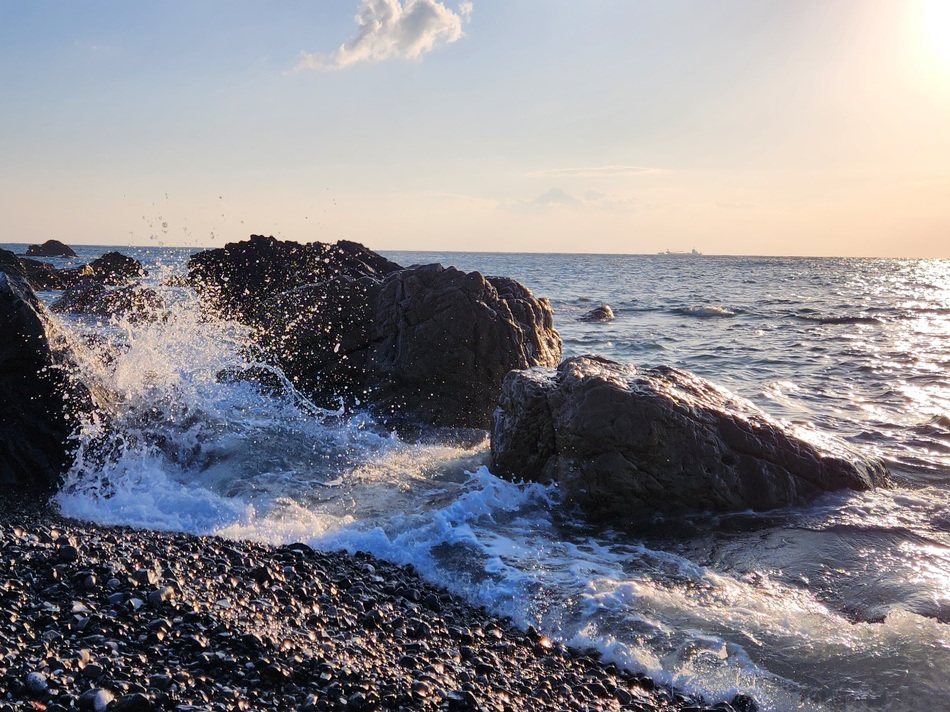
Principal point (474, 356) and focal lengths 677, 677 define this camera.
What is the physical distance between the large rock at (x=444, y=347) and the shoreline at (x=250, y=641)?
205 inches

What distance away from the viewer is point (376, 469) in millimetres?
8578

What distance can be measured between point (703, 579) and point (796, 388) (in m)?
9.88

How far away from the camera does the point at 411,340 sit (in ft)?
36.4

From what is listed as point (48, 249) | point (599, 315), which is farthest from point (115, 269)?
point (48, 249)

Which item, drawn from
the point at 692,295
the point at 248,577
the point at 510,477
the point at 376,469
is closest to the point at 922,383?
the point at 510,477

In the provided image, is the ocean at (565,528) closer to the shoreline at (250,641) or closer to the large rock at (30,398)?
the large rock at (30,398)

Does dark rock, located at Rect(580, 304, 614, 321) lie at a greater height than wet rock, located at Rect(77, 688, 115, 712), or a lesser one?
greater

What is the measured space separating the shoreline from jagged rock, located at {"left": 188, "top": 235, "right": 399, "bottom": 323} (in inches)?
567

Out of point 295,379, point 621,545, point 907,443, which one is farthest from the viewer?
point 295,379

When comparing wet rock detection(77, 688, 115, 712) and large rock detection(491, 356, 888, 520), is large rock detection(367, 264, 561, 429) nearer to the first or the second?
large rock detection(491, 356, 888, 520)

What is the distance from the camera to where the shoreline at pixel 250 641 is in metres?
3.59

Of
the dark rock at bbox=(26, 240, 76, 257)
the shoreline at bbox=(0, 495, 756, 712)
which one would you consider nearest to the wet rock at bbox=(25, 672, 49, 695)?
the shoreline at bbox=(0, 495, 756, 712)

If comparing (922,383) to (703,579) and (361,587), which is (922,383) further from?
(361,587)

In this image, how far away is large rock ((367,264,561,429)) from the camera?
1075cm
